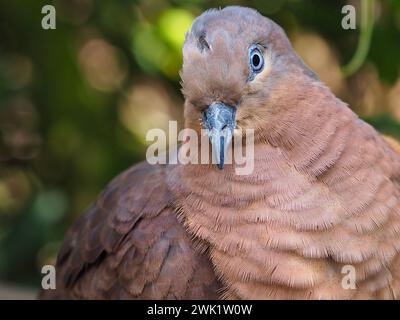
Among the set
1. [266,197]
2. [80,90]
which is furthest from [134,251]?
[80,90]

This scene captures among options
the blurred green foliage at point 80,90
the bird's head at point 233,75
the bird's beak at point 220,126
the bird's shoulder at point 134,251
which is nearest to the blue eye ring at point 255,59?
the bird's head at point 233,75

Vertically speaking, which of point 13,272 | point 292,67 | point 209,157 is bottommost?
point 13,272

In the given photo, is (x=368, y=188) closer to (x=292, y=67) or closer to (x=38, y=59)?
(x=292, y=67)

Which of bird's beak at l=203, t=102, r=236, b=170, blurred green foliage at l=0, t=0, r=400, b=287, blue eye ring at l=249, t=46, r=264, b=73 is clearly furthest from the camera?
blurred green foliage at l=0, t=0, r=400, b=287

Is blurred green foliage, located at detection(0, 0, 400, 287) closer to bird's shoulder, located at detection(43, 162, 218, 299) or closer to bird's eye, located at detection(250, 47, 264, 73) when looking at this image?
bird's shoulder, located at detection(43, 162, 218, 299)

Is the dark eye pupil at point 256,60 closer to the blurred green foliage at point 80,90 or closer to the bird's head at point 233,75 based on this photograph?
the bird's head at point 233,75

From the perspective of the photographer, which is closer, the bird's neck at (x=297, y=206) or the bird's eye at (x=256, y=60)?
the bird's neck at (x=297, y=206)

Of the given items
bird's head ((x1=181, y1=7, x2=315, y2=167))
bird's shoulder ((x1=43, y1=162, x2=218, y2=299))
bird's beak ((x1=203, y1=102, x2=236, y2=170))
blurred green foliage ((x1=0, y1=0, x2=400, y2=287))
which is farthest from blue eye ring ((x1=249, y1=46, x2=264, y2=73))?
blurred green foliage ((x1=0, y1=0, x2=400, y2=287))
